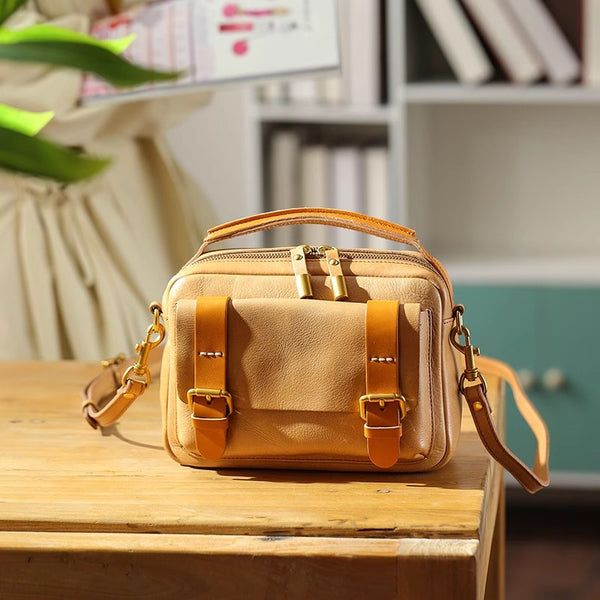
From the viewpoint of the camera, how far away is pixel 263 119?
231 centimetres

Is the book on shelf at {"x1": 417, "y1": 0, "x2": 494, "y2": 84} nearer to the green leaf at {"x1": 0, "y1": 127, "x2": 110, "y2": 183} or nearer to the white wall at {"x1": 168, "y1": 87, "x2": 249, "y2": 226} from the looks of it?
the white wall at {"x1": 168, "y1": 87, "x2": 249, "y2": 226}

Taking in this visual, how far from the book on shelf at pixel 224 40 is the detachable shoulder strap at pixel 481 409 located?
1.11ft

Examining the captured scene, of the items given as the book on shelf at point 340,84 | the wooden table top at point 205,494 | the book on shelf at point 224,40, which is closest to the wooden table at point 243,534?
the wooden table top at point 205,494

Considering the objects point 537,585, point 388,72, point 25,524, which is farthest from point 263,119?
point 25,524

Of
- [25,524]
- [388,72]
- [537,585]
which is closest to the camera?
[25,524]

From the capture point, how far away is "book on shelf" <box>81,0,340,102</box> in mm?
1102

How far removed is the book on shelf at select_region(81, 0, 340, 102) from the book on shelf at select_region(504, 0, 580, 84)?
3.02 ft

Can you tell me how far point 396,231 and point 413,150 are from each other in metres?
1.57

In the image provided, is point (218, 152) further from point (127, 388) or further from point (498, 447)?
point (498, 447)

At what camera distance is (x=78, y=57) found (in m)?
0.82

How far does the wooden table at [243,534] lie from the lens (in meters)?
0.69

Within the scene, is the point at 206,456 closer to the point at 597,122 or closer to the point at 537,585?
the point at 537,585

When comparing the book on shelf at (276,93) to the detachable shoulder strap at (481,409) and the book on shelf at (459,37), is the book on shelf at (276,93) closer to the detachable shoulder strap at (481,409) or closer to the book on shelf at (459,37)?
the book on shelf at (459,37)

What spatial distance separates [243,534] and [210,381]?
0.43ft
